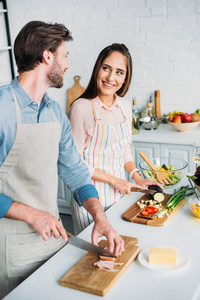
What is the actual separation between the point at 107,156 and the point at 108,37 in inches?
85.6

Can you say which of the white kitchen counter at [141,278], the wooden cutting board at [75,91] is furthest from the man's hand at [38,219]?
the wooden cutting board at [75,91]

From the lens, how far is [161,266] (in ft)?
4.79

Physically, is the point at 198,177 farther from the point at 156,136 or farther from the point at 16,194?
the point at 156,136

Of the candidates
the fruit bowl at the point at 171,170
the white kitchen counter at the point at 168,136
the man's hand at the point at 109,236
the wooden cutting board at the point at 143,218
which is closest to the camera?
the man's hand at the point at 109,236

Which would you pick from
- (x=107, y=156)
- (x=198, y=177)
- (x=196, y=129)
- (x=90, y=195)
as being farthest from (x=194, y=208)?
(x=196, y=129)

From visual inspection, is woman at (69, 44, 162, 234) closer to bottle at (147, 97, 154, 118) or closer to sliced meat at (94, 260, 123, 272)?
sliced meat at (94, 260, 123, 272)

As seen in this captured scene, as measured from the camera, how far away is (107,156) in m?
2.39

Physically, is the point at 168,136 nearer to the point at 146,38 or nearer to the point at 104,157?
the point at 146,38

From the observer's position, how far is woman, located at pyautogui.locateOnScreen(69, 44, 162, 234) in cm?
230

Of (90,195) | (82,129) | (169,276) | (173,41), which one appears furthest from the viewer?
(173,41)

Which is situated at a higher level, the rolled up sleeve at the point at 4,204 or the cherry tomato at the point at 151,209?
the rolled up sleeve at the point at 4,204

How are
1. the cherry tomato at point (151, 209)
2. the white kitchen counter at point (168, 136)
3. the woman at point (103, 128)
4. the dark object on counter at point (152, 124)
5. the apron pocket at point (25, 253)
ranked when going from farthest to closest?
the dark object on counter at point (152, 124)
the white kitchen counter at point (168, 136)
the woman at point (103, 128)
the cherry tomato at point (151, 209)
the apron pocket at point (25, 253)

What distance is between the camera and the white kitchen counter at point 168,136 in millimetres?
3429

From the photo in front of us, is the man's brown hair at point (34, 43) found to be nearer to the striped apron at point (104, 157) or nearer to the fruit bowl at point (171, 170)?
the striped apron at point (104, 157)
